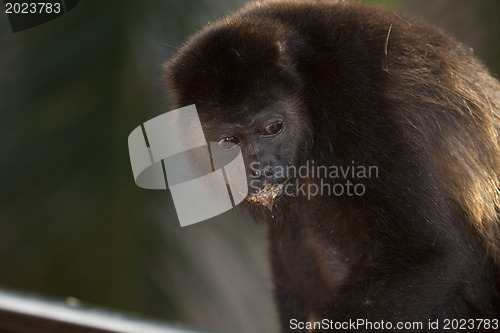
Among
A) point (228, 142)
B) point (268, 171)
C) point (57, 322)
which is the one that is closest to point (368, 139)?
point (268, 171)

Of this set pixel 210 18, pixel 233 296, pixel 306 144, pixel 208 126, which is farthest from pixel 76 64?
pixel 233 296

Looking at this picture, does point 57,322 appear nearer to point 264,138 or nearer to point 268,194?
point 268,194

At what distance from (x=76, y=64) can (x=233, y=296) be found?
1.65 metres

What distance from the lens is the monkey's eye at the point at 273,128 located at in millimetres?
2885

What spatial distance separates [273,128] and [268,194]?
285 mm

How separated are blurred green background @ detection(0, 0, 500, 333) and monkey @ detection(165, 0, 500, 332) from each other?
515mm

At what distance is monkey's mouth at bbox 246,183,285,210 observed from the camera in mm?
2801

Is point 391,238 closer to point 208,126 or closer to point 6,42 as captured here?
point 208,126

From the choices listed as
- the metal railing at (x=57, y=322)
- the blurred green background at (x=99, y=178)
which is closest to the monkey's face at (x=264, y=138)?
the blurred green background at (x=99, y=178)

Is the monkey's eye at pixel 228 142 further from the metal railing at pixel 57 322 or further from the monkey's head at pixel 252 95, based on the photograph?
the metal railing at pixel 57 322

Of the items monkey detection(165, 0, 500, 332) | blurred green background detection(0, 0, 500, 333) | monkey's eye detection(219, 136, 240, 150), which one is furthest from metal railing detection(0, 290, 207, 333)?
blurred green background detection(0, 0, 500, 333)

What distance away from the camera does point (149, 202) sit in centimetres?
380

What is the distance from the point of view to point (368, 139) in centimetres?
267

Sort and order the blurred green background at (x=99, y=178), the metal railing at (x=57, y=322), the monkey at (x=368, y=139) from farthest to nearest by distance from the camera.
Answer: the blurred green background at (x=99, y=178)
the monkey at (x=368, y=139)
the metal railing at (x=57, y=322)
